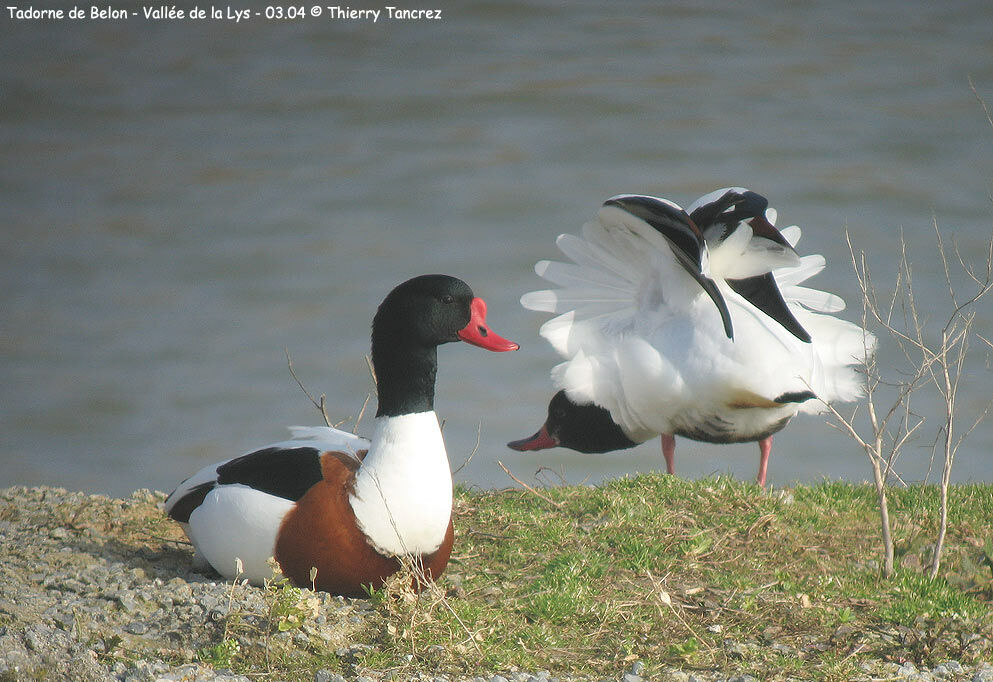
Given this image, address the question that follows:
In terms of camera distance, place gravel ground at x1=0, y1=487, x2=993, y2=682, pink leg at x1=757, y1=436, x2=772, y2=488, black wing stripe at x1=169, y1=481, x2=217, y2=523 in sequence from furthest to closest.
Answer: pink leg at x1=757, y1=436, x2=772, y2=488
black wing stripe at x1=169, y1=481, x2=217, y2=523
gravel ground at x1=0, y1=487, x2=993, y2=682

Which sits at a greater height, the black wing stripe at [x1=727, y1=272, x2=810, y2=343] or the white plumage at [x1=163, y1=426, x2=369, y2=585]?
the black wing stripe at [x1=727, y1=272, x2=810, y2=343]

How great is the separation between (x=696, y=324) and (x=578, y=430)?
68.5 inches

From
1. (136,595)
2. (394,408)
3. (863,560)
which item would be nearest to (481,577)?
(394,408)

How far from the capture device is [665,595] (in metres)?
4.00

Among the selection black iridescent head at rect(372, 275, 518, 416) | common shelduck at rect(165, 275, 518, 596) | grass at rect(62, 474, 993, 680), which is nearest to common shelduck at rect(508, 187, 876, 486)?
grass at rect(62, 474, 993, 680)

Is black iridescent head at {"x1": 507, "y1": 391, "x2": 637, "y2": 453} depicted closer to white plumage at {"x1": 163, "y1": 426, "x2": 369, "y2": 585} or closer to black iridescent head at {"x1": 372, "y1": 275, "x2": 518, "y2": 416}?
black iridescent head at {"x1": 372, "y1": 275, "x2": 518, "y2": 416}

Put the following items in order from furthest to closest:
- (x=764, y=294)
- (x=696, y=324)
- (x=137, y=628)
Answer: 1. (x=764, y=294)
2. (x=696, y=324)
3. (x=137, y=628)

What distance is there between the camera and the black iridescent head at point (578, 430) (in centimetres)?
732

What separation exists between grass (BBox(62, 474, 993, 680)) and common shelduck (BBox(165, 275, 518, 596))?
0.17 metres

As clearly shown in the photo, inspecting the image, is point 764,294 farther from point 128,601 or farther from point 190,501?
point 128,601

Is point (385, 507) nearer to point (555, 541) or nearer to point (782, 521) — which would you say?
point (555, 541)

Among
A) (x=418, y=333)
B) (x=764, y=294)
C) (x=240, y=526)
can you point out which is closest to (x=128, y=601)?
(x=240, y=526)

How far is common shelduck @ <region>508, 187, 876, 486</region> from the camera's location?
583 centimetres

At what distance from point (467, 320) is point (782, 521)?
199 cm
